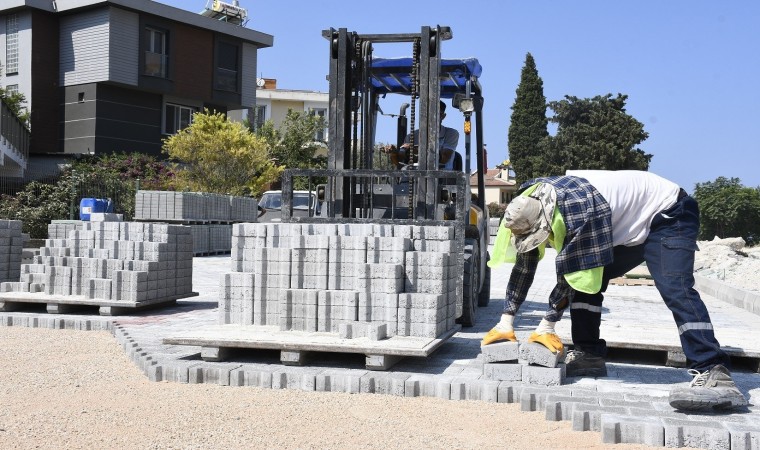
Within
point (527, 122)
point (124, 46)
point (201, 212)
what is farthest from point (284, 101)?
point (201, 212)

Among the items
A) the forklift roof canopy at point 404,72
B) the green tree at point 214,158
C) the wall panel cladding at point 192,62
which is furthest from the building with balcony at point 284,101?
the forklift roof canopy at point 404,72

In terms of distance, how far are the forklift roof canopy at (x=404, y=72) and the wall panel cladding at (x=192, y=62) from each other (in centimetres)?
2624

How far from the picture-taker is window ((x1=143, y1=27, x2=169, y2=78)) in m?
33.1

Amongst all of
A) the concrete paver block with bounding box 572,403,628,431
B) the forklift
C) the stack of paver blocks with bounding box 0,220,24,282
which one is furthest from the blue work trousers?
the stack of paver blocks with bounding box 0,220,24,282

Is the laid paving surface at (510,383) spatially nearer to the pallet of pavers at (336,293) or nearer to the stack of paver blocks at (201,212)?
the pallet of pavers at (336,293)

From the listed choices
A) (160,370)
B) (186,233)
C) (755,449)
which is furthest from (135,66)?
(755,449)

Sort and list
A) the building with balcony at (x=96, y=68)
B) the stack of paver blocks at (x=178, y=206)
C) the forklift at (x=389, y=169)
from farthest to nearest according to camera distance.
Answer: the building with balcony at (x=96, y=68), the stack of paver blocks at (x=178, y=206), the forklift at (x=389, y=169)

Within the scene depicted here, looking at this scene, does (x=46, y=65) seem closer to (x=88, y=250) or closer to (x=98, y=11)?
(x=98, y=11)

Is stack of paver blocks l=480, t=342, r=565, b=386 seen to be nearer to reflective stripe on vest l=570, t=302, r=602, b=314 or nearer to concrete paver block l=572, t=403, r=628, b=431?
reflective stripe on vest l=570, t=302, r=602, b=314

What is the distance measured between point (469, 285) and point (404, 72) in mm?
2832

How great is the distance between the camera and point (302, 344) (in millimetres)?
6539

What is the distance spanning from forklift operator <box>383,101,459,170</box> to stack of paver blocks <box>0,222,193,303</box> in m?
3.32

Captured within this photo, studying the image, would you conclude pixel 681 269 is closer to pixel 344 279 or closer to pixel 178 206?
pixel 344 279

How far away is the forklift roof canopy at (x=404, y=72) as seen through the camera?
9656 millimetres
